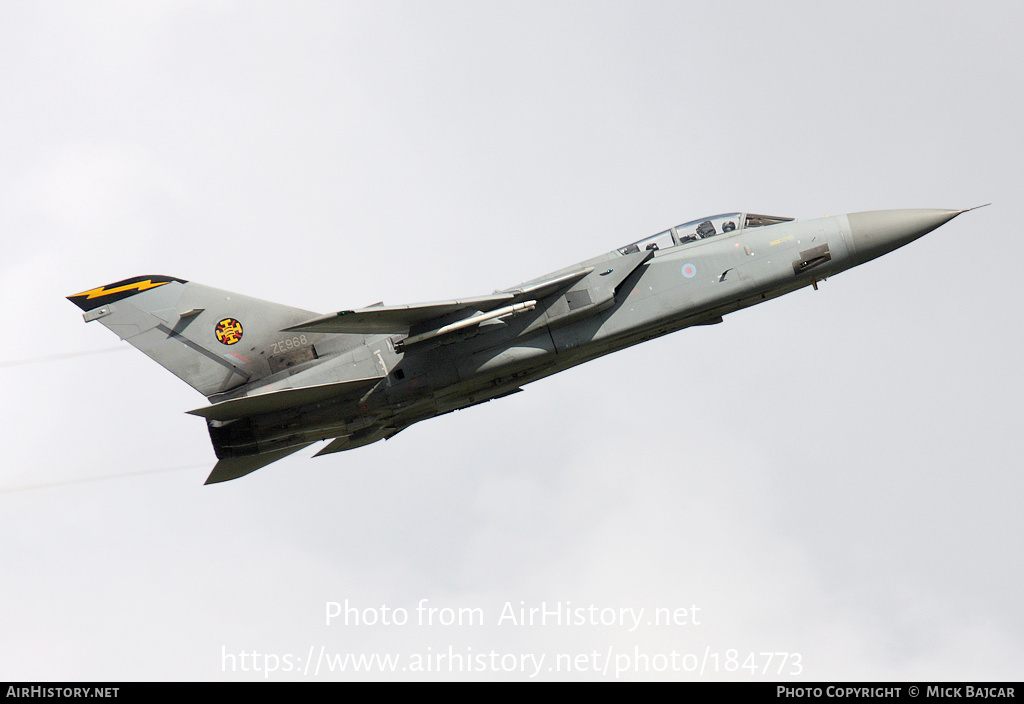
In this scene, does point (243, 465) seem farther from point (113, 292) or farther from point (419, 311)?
point (419, 311)

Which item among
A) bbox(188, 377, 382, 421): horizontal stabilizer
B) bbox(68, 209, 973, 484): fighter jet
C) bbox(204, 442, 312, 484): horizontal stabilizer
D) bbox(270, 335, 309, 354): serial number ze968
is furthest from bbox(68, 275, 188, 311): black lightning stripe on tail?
bbox(204, 442, 312, 484): horizontal stabilizer

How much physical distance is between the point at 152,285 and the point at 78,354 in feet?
7.10

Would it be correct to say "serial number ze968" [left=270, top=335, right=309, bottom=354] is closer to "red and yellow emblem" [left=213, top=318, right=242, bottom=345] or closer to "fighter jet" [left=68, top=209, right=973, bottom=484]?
"fighter jet" [left=68, top=209, right=973, bottom=484]

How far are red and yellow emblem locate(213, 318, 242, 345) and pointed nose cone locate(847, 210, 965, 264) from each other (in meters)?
12.4

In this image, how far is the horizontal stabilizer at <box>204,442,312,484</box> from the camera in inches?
787

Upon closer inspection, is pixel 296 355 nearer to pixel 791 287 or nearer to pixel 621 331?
pixel 621 331

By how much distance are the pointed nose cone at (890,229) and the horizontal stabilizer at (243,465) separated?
458 inches

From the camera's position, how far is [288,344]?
65.6 ft

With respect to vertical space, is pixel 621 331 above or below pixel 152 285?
below

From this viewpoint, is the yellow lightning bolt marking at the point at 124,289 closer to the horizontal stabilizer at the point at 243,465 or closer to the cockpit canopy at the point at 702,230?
the horizontal stabilizer at the point at 243,465

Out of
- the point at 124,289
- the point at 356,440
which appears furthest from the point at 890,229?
the point at 124,289

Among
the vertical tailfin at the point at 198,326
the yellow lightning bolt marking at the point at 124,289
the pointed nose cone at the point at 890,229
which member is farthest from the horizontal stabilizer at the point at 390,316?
the pointed nose cone at the point at 890,229

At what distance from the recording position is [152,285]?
809 inches
